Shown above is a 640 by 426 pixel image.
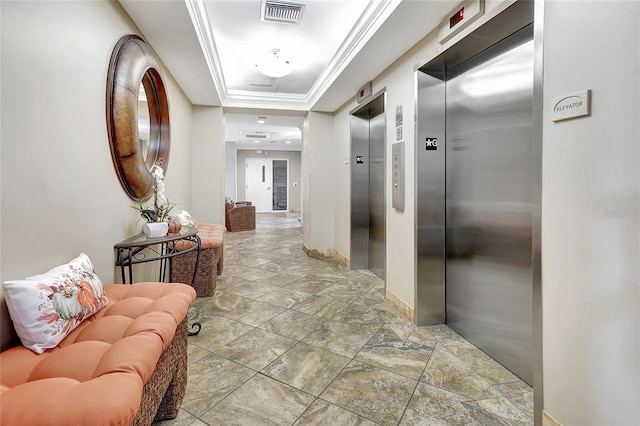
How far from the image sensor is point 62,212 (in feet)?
5.03

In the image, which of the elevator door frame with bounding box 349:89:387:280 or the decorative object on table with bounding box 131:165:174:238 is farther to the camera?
the elevator door frame with bounding box 349:89:387:280

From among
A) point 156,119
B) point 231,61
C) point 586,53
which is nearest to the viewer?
point 586,53

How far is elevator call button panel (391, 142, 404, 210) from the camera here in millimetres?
2777

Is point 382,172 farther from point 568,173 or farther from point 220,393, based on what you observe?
point 220,393

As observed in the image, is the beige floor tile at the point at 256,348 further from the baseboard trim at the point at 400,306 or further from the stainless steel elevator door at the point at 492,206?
the stainless steel elevator door at the point at 492,206

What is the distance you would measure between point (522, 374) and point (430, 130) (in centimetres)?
Result: 181

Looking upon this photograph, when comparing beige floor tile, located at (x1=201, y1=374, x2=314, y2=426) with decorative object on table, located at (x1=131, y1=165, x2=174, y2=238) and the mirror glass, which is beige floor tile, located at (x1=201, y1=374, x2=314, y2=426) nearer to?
decorative object on table, located at (x1=131, y1=165, x2=174, y2=238)

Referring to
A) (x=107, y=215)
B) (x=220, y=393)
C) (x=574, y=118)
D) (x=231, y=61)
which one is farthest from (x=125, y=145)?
(x=574, y=118)

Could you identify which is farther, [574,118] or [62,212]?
[62,212]

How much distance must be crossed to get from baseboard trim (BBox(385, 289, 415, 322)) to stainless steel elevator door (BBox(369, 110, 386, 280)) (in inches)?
31.0

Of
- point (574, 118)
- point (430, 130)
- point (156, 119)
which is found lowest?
point (574, 118)

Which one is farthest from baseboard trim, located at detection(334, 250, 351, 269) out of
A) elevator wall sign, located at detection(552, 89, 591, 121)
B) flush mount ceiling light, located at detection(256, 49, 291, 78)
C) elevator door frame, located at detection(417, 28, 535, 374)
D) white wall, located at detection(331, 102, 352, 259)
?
elevator wall sign, located at detection(552, 89, 591, 121)

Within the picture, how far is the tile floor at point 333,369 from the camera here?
1.56 metres

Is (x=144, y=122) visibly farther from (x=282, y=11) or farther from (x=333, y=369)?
(x=333, y=369)
